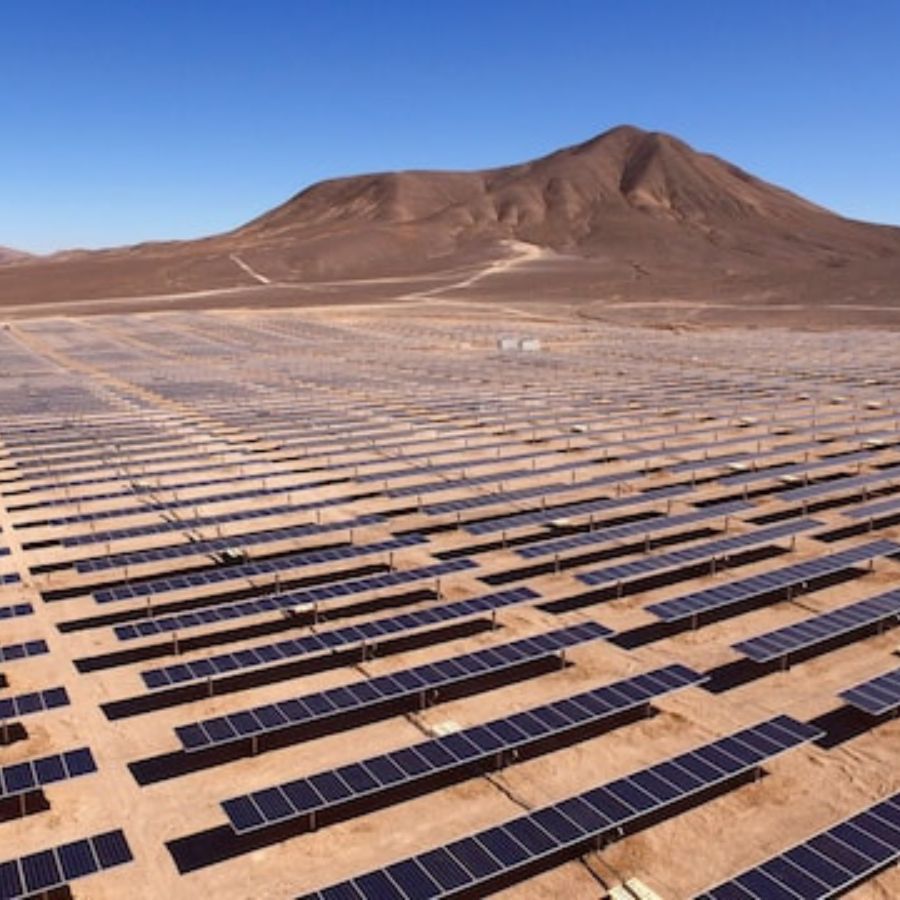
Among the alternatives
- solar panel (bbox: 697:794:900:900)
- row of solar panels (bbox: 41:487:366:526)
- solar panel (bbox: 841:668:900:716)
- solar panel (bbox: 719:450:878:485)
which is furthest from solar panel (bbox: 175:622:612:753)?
solar panel (bbox: 719:450:878:485)

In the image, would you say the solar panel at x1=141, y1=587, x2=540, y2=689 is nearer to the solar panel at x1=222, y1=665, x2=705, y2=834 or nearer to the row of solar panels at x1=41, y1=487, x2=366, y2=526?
the solar panel at x1=222, y1=665, x2=705, y2=834

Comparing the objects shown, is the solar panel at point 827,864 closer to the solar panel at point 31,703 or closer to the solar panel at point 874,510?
the solar panel at point 31,703

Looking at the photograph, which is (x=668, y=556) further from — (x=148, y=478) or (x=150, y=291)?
(x=150, y=291)

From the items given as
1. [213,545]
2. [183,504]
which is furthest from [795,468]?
[183,504]

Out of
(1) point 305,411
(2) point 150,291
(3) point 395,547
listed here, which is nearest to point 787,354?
(1) point 305,411

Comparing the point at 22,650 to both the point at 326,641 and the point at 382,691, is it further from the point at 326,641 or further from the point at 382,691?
the point at 382,691
